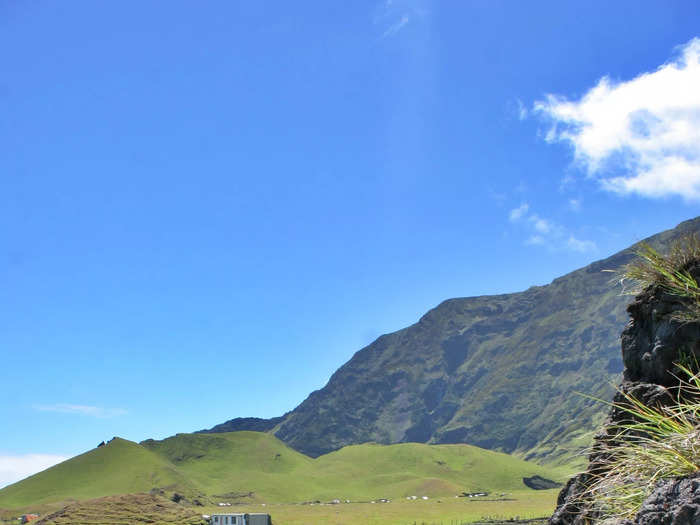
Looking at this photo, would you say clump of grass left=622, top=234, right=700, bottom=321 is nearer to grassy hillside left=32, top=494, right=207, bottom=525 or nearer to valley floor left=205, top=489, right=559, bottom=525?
grassy hillside left=32, top=494, right=207, bottom=525

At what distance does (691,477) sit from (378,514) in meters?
154

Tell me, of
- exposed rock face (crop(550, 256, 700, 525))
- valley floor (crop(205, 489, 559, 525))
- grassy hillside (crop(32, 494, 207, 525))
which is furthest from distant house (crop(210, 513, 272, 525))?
exposed rock face (crop(550, 256, 700, 525))

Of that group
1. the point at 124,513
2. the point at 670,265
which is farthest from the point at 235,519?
the point at 670,265

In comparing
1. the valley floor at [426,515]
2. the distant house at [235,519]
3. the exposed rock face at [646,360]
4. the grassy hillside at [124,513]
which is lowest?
the valley floor at [426,515]

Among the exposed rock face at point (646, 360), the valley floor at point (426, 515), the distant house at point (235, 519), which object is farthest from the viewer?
the valley floor at point (426, 515)

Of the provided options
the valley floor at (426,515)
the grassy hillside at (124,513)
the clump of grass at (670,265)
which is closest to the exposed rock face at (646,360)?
the clump of grass at (670,265)

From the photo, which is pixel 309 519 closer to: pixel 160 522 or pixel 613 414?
pixel 160 522

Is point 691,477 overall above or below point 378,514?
above

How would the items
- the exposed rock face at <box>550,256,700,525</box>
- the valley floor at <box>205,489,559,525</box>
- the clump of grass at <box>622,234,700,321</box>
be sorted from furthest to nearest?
the valley floor at <box>205,489,559,525</box> < the exposed rock face at <box>550,256,700,525</box> < the clump of grass at <box>622,234,700,321</box>

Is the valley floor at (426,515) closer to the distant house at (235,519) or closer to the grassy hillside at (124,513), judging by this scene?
the grassy hillside at (124,513)

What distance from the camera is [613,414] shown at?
11352mm

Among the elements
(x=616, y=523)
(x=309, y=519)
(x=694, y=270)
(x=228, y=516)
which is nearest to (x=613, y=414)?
(x=694, y=270)

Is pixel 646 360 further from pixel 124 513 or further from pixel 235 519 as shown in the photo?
pixel 124 513

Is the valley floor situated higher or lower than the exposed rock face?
lower
